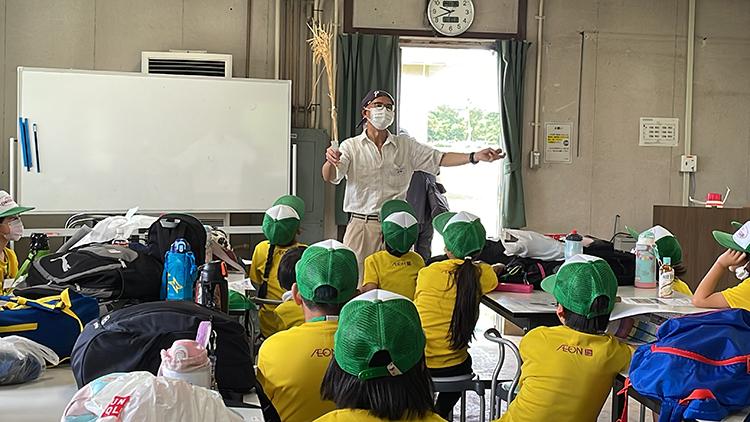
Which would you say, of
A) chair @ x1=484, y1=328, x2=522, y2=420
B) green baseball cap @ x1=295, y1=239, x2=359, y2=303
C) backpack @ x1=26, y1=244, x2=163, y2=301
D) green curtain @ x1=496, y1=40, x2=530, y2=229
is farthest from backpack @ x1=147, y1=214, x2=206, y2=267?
green curtain @ x1=496, y1=40, x2=530, y2=229

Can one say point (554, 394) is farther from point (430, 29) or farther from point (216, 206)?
point (430, 29)

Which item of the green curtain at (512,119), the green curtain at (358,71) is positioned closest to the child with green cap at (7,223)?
the green curtain at (358,71)

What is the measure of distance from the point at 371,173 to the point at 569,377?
2.65 meters

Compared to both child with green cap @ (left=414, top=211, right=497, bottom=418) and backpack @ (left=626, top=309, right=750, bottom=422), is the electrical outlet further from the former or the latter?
backpack @ (left=626, top=309, right=750, bottom=422)

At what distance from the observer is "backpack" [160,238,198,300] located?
8.54 ft

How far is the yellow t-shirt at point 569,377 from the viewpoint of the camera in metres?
2.41

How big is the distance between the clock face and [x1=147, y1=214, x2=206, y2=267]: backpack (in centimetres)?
383

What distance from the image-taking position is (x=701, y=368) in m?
1.93

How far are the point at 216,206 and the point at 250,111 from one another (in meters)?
0.75

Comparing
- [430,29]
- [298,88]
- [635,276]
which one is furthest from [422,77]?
[635,276]

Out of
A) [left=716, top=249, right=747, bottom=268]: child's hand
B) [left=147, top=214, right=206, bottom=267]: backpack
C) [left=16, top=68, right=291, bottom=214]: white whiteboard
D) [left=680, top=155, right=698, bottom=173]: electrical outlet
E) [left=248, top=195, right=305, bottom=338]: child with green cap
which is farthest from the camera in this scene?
[left=680, top=155, right=698, bottom=173]: electrical outlet

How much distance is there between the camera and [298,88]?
640cm

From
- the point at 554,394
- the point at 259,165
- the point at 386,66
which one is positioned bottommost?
the point at 554,394

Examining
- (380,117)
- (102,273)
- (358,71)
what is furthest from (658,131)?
(102,273)
